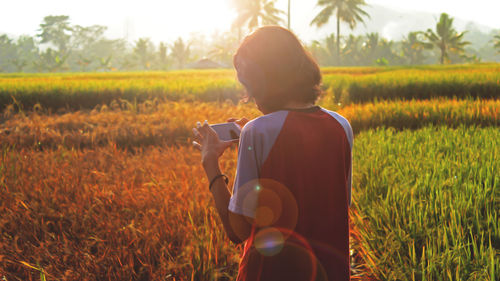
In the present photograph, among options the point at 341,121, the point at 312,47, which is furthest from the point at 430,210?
the point at 312,47

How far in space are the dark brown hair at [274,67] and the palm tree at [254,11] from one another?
3335 centimetres

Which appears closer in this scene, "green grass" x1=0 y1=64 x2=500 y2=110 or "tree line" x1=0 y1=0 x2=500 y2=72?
"green grass" x1=0 y1=64 x2=500 y2=110

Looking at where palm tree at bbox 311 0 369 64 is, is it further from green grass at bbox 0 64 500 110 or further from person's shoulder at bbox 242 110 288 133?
person's shoulder at bbox 242 110 288 133

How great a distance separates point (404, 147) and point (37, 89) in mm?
7779

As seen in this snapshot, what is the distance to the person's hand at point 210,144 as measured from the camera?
1.05m

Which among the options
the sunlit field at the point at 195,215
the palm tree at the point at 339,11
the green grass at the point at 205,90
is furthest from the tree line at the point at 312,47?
the sunlit field at the point at 195,215

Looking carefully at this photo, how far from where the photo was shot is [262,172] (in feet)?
2.96

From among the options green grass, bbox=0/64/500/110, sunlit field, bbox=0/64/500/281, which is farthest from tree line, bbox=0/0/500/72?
sunlit field, bbox=0/64/500/281

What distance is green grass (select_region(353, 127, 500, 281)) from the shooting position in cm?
160

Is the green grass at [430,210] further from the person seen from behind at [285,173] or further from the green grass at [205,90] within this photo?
the green grass at [205,90]

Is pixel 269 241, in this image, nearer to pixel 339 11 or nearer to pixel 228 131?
pixel 228 131

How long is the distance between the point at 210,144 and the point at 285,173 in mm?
284

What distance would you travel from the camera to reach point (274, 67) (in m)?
0.94

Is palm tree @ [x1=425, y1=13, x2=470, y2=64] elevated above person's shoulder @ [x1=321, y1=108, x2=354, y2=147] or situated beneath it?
elevated above
